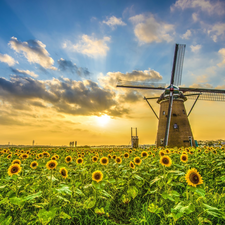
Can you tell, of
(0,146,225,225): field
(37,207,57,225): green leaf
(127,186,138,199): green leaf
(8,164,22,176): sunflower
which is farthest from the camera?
(8,164,22,176): sunflower

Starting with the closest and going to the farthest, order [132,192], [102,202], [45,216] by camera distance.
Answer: [45,216]
[132,192]
[102,202]

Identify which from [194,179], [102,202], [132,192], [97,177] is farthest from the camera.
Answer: [102,202]

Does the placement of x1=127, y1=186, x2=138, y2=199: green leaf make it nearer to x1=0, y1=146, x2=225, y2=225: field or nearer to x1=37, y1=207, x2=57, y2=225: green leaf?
x1=0, y1=146, x2=225, y2=225: field

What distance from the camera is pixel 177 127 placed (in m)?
21.5

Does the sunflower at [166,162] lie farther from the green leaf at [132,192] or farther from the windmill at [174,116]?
the windmill at [174,116]

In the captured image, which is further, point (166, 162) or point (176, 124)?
point (176, 124)

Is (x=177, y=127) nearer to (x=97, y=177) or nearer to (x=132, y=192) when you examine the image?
(x=132, y=192)

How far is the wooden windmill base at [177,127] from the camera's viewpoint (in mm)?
21125

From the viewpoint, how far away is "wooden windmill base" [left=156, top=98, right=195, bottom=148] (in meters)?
21.1

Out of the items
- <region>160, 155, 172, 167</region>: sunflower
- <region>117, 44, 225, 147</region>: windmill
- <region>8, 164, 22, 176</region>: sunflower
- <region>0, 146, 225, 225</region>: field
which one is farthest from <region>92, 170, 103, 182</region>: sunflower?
<region>117, 44, 225, 147</region>: windmill

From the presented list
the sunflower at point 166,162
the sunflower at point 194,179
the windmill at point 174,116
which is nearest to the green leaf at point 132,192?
the sunflower at point 166,162

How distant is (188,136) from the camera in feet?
69.9

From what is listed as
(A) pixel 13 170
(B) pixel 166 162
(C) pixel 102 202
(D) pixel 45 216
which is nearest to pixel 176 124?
(B) pixel 166 162

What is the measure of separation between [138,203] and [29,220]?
80.8 inches
